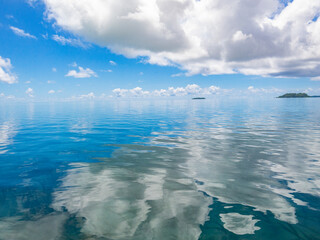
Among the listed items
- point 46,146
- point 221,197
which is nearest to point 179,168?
point 221,197

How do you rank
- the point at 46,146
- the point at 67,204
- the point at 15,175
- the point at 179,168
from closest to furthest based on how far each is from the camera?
the point at 67,204 < the point at 15,175 < the point at 179,168 < the point at 46,146

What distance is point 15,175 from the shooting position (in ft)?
32.0

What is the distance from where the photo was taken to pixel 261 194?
24.7 feet

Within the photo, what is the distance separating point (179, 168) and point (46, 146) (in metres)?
12.8

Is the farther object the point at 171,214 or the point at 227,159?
the point at 227,159

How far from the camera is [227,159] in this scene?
1220cm

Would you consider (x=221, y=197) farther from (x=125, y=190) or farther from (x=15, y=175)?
(x=15, y=175)

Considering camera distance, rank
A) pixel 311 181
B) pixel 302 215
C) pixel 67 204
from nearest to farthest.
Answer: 1. pixel 302 215
2. pixel 67 204
3. pixel 311 181

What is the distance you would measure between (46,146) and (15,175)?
6.70 meters

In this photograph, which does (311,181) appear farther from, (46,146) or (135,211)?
(46,146)

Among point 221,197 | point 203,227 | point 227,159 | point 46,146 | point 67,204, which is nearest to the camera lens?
point 203,227

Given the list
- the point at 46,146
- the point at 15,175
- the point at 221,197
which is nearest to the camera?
the point at 221,197

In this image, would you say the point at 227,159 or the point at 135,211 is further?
the point at 227,159

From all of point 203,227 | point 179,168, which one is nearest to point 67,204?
point 203,227
